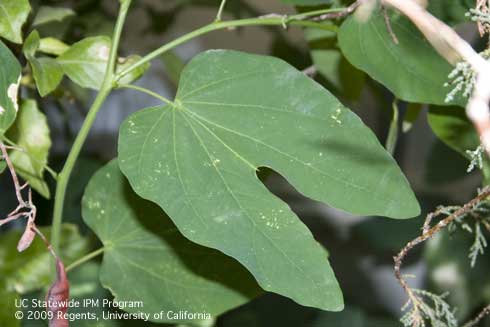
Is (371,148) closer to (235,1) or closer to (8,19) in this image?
(8,19)

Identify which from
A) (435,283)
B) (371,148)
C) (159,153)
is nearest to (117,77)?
(159,153)

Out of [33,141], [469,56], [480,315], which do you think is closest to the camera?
[469,56]

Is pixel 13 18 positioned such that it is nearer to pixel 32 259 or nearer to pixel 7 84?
pixel 7 84

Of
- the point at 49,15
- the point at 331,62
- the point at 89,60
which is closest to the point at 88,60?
the point at 89,60

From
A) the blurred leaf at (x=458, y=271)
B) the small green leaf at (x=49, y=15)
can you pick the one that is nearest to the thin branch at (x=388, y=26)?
the small green leaf at (x=49, y=15)

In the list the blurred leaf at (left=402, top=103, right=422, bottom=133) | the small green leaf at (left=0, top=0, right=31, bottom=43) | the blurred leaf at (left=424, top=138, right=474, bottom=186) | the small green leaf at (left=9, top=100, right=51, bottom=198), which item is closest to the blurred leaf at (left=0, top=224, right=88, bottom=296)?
the small green leaf at (left=9, top=100, right=51, bottom=198)
